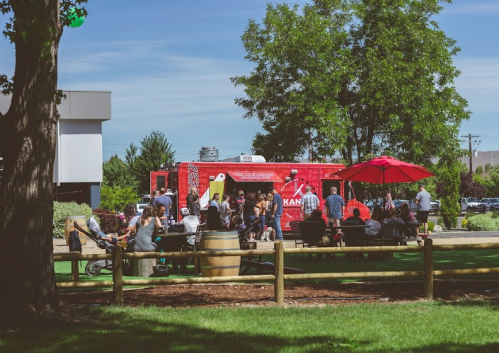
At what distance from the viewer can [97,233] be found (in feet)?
52.0

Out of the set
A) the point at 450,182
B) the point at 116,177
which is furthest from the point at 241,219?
the point at 116,177

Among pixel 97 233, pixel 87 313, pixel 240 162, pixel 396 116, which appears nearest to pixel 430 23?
pixel 396 116

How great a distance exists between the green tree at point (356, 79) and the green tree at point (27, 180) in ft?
86.0

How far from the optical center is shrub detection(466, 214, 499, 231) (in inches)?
1280

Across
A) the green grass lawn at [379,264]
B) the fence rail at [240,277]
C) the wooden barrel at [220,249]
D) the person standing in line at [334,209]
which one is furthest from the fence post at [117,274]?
the person standing in line at [334,209]

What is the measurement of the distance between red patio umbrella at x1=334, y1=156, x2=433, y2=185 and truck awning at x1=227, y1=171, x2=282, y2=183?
628cm

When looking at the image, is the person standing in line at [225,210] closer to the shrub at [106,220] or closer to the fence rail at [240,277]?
the shrub at [106,220]

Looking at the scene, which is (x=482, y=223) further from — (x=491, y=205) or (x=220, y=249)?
(x=491, y=205)

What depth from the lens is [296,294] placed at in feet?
37.7

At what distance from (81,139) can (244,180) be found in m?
9.04

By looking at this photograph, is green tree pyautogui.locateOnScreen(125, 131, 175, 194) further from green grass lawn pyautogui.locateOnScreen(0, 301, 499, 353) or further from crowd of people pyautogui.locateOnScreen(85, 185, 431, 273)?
green grass lawn pyautogui.locateOnScreen(0, 301, 499, 353)

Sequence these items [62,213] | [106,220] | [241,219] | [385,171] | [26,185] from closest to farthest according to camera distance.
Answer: [26,185]
[241,219]
[385,171]
[62,213]
[106,220]

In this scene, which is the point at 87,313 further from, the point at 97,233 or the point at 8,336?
the point at 97,233

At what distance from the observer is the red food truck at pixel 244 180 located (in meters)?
25.9
